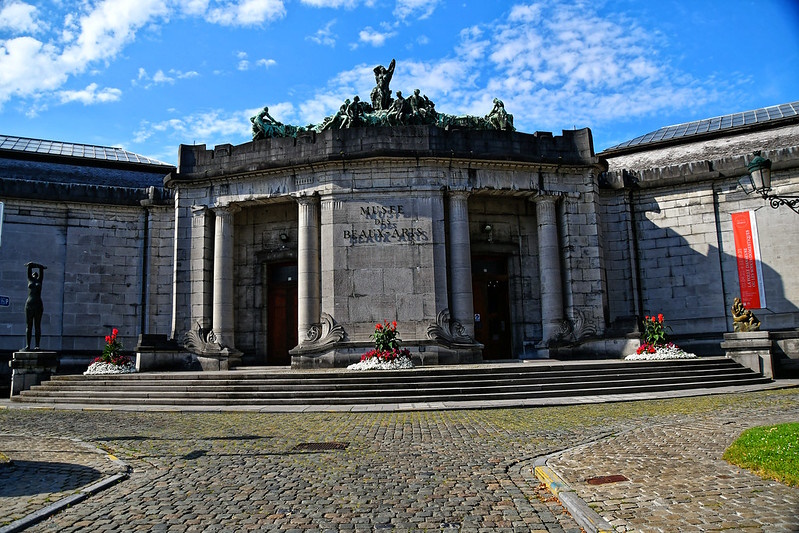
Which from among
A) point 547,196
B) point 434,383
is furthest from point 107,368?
point 547,196

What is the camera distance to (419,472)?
26.2 ft

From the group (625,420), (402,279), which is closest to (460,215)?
(402,279)

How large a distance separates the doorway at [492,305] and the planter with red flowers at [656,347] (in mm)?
5018

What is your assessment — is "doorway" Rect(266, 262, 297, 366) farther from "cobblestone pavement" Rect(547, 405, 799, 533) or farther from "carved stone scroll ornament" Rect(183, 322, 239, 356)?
"cobblestone pavement" Rect(547, 405, 799, 533)

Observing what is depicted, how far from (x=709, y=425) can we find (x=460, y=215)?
1375 centimetres

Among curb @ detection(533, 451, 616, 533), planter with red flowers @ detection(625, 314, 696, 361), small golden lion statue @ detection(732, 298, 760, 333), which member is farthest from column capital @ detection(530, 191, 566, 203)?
curb @ detection(533, 451, 616, 533)

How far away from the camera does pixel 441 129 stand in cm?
2359

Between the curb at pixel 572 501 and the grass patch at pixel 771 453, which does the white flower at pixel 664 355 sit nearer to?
the grass patch at pixel 771 453

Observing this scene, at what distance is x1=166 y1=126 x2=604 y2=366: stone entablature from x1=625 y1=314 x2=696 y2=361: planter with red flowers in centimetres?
220

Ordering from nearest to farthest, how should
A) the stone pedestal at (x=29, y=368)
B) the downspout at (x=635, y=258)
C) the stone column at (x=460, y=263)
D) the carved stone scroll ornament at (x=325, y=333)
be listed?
the stone pedestal at (x=29, y=368)
the carved stone scroll ornament at (x=325, y=333)
the stone column at (x=460, y=263)
the downspout at (x=635, y=258)

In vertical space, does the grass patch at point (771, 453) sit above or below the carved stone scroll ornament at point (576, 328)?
below

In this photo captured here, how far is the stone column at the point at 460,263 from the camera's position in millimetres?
22672

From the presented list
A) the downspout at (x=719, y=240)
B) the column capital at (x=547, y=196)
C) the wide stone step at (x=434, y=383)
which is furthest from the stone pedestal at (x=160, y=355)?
the downspout at (x=719, y=240)

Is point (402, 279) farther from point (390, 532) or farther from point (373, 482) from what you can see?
point (390, 532)
